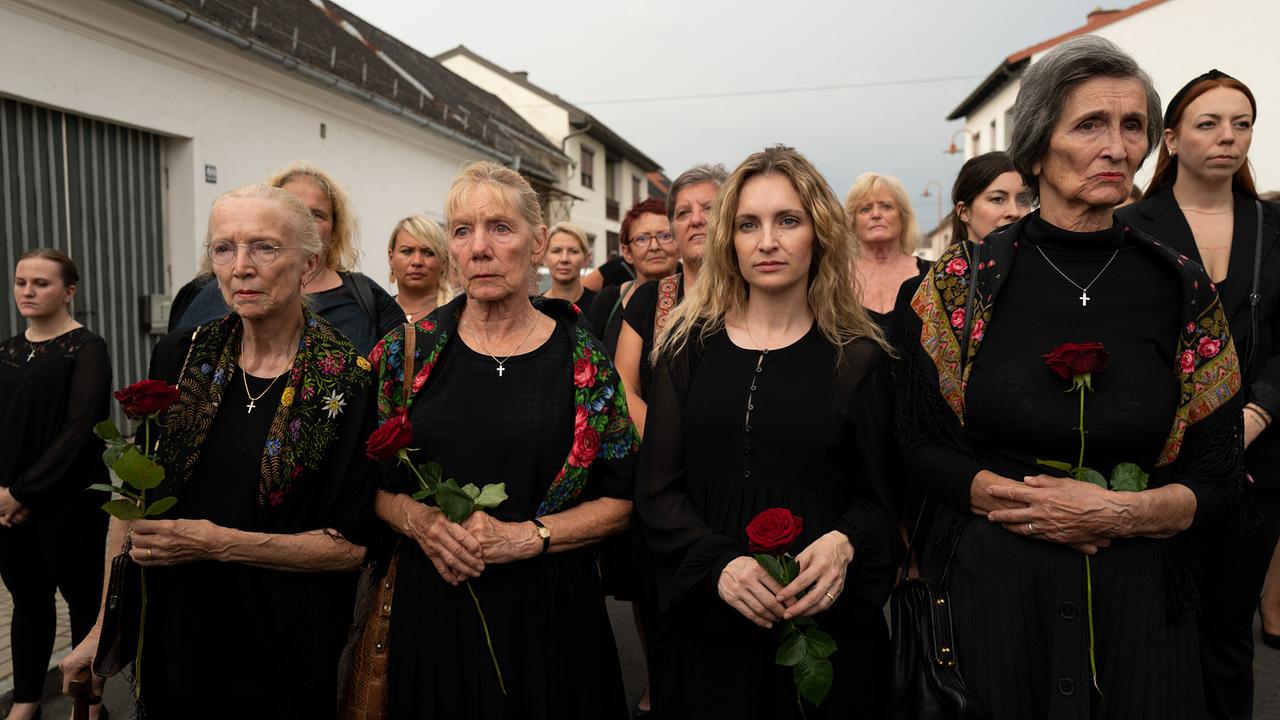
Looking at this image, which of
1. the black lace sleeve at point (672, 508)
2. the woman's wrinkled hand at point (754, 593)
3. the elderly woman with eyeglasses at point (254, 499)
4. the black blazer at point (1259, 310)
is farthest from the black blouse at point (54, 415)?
the black blazer at point (1259, 310)

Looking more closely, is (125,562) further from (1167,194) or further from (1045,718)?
(1167,194)

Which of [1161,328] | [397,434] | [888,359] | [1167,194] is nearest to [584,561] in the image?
[397,434]

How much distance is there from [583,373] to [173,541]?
46.1 inches

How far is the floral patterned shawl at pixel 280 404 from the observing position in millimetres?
2266

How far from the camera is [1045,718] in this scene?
6.48ft

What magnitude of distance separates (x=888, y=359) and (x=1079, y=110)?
798 millimetres

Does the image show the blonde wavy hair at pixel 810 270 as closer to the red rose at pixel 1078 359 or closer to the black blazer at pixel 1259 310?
the red rose at pixel 1078 359

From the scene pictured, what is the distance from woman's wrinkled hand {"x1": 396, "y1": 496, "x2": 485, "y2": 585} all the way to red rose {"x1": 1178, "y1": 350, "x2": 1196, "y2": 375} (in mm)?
1839

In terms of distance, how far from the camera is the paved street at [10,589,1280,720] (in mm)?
3705

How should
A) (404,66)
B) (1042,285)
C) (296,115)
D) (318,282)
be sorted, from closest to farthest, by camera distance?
(1042,285) < (318,282) < (296,115) < (404,66)

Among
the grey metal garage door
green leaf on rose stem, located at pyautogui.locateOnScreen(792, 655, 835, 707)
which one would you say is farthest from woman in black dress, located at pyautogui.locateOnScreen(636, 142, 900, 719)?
the grey metal garage door

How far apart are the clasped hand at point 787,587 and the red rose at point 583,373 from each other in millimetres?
692

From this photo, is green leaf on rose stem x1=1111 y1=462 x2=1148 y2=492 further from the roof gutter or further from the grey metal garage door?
the roof gutter

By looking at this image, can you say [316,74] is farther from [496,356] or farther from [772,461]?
[772,461]
